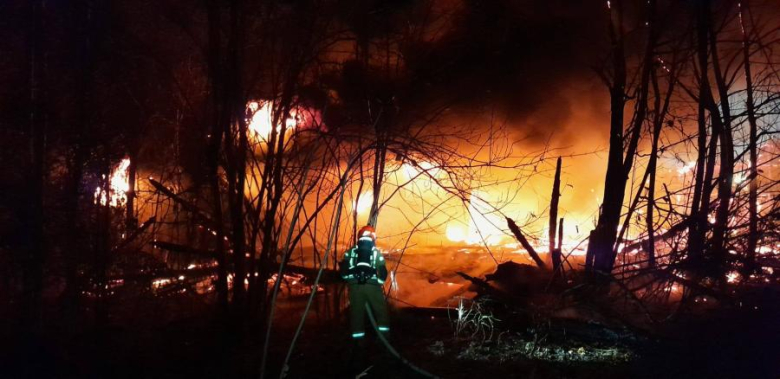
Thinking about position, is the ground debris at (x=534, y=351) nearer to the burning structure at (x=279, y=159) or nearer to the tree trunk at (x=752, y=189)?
the burning structure at (x=279, y=159)

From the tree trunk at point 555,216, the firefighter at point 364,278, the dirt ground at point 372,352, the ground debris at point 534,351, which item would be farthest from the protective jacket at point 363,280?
the tree trunk at point 555,216

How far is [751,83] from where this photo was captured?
7969 millimetres

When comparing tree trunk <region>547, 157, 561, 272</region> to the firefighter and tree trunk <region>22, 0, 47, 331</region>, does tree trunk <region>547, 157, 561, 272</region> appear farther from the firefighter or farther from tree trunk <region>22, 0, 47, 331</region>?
tree trunk <region>22, 0, 47, 331</region>

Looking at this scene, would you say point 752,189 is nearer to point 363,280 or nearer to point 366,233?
point 366,233

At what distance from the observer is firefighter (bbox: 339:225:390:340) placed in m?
6.18

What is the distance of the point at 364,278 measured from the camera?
619 cm

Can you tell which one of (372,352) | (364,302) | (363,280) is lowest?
(372,352)

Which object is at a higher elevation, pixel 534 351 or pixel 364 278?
pixel 364 278

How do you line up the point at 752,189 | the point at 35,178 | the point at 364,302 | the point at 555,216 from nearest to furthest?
the point at 35,178
the point at 364,302
the point at 752,189
the point at 555,216

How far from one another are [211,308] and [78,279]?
1.67 m

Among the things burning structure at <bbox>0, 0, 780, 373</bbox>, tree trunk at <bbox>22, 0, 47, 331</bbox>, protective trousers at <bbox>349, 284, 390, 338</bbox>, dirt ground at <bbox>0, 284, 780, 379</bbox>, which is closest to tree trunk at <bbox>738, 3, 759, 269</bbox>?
burning structure at <bbox>0, 0, 780, 373</bbox>

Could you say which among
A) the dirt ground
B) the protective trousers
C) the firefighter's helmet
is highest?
the firefighter's helmet

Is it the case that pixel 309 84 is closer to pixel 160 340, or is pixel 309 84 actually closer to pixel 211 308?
pixel 211 308

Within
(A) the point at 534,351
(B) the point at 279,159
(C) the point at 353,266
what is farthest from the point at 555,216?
(B) the point at 279,159
